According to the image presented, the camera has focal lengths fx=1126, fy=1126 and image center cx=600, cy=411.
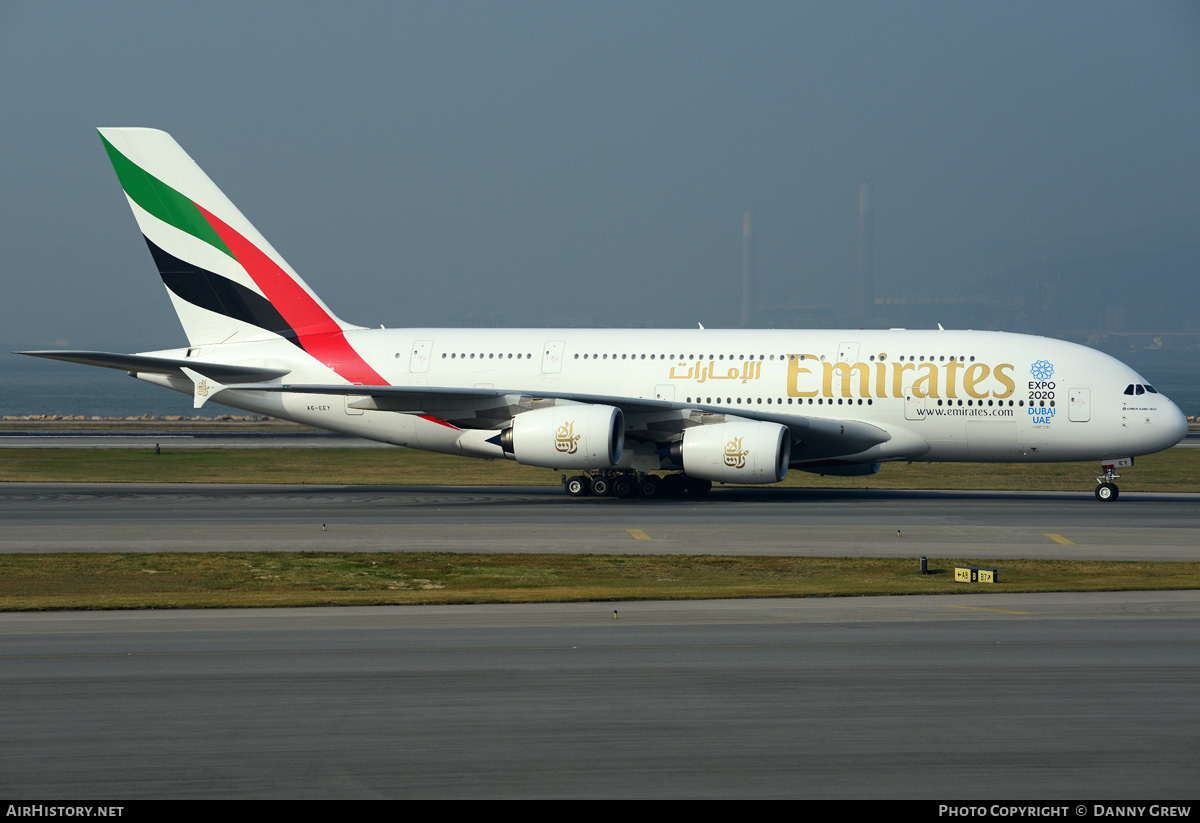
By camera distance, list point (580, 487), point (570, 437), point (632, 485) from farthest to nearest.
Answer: point (580, 487) → point (632, 485) → point (570, 437)

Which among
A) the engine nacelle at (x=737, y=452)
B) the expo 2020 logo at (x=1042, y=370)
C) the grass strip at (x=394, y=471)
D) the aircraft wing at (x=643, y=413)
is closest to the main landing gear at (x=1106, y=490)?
the expo 2020 logo at (x=1042, y=370)

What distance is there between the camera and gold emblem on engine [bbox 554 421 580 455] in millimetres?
31719

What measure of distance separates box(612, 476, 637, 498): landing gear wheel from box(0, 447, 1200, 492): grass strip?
560 centimetres

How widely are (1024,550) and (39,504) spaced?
25265 mm

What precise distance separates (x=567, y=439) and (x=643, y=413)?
269 cm

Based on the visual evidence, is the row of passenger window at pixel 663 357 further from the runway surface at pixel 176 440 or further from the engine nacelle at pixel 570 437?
the runway surface at pixel 176 440

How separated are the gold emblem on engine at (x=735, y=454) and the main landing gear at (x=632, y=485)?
318 cm

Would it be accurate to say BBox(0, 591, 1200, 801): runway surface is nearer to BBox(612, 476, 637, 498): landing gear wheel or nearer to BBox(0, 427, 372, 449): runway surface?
BBox(612, 476, 637, 498): landing gear wheel

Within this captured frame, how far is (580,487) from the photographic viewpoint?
34.8 metres

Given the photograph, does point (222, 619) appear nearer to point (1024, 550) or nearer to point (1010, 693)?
point (1010, 693)

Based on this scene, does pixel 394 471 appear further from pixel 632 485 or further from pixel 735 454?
pixel 735 454

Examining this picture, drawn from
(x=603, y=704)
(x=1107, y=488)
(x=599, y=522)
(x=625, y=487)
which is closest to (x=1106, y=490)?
(x=1107, y=488)

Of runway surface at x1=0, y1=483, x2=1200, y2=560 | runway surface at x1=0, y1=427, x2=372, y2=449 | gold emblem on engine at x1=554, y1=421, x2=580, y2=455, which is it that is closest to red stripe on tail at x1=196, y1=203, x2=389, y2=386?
runway surface at x1=0, y1=483, x2=1200, y2=560
